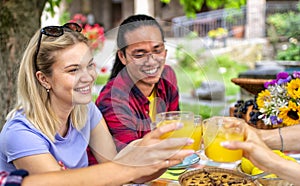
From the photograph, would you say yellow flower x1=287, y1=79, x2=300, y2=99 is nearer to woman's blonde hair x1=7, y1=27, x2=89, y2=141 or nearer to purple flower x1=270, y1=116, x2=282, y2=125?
purple flower x1=270, y1=116, x2=282, y2=125

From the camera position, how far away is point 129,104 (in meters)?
1.21

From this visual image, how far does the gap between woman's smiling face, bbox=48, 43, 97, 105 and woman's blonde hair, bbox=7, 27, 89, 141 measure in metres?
0.02

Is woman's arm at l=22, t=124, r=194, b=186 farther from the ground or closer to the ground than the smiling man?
closer to the ground

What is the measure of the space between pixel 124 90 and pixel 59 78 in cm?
22

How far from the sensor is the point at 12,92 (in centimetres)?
229

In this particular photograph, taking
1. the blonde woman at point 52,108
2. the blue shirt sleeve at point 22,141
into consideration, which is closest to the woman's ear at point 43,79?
the blonde woman at point 52,108

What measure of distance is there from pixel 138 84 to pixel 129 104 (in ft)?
0.54

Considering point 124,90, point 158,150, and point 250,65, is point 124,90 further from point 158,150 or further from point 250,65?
point 250,65

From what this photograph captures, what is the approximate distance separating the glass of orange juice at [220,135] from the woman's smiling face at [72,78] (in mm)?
355

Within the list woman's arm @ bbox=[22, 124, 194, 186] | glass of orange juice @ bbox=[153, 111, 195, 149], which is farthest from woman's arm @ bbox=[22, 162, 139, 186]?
glass of orange juice @ bbox=[153, 111, 195, 149]

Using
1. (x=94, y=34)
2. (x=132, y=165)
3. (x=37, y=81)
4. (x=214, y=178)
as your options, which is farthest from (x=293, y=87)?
(x=94, y=34)

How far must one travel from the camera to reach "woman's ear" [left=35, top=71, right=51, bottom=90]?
132 cm

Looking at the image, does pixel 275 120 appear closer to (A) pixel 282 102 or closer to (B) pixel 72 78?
(A) pixel 282 102

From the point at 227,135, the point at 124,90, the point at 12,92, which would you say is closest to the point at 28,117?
the point at 124,90
